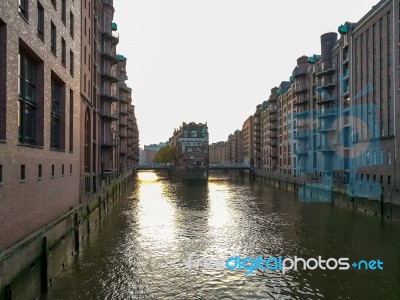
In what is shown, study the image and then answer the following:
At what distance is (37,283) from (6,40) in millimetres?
10892

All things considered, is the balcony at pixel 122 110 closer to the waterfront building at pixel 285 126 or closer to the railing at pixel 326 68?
the waterfront building at pixel 285 126

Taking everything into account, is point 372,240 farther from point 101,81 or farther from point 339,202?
point 101,81

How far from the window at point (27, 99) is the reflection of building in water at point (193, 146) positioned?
328 feet

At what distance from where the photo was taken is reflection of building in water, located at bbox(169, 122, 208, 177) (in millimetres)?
125812

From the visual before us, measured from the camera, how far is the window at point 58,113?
24.5m

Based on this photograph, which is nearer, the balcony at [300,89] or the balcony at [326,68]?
the balcony at [326,68]

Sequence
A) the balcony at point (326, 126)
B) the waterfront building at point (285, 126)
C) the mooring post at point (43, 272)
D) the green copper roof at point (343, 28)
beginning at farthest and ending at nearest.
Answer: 1. the waterfront building at point (285, 126)
2. the balcony at point (326, 126)
3. the green copper roof at point (343, 28)
4. the mooring post at point (43, 272)

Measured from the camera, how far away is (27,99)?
18.9 metres

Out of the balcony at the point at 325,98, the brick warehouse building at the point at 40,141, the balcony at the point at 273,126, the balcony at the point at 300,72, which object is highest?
the balcony at the point at 300,72

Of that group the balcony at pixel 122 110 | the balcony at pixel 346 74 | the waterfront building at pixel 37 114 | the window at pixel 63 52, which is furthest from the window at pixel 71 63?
the balcony at pixel 122 110

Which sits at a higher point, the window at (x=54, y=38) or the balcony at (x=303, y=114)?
the balcony at (x=303, y=114)

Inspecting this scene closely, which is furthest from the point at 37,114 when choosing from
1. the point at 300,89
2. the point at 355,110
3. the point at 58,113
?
the point at 300,89

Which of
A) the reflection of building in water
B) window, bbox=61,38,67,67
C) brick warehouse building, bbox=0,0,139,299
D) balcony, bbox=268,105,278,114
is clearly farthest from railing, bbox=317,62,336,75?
the reflection of building in water

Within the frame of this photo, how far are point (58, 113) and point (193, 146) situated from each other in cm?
10382
